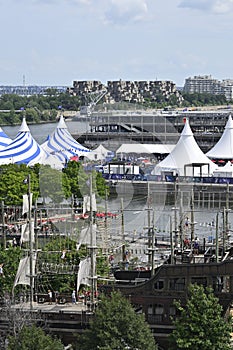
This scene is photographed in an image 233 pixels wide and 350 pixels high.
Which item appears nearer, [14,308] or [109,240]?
[14,308]

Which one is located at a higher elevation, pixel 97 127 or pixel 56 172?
pixel 97 127

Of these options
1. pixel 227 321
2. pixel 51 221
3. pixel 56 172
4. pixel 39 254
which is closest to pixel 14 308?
pixel 39 254

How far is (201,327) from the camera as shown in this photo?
16.5 metres

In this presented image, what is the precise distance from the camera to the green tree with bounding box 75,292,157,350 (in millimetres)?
15641

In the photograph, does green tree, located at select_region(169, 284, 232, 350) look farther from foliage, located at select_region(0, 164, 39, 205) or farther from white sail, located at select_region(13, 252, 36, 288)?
foliage, located at select_region(0, 164, 39, 205)

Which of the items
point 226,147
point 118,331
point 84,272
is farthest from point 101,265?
point 226,147

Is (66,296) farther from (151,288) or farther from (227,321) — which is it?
(227,321)

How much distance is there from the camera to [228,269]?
59.3 feet

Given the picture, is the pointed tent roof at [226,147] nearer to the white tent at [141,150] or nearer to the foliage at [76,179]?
the white tent at [141,150]

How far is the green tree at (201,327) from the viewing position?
16306 millimetres

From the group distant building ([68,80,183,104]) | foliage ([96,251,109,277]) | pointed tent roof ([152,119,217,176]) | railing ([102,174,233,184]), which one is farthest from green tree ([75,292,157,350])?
distant building ([68,80,183,104])

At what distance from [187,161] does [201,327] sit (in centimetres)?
2993

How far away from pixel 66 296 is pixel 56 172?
19.5 m

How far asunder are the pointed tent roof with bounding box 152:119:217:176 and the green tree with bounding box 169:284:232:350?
2891 cm
